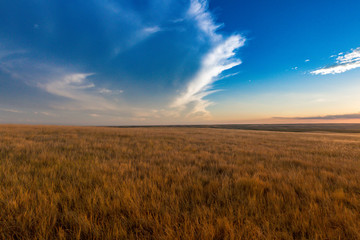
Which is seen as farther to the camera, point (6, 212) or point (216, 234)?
point (6, 212)

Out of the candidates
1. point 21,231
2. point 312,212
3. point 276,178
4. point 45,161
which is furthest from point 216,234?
point 45,161

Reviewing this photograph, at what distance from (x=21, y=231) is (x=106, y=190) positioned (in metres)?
1.02

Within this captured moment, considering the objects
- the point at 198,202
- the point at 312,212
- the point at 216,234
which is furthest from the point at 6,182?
the point at 312,212

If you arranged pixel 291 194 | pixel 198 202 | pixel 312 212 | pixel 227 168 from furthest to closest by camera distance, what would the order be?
1. pixel 227 168
2. pixel 291 194
3. pixel 198 202
4. pixel 312 212

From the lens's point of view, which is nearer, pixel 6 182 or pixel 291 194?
pixel 291 194

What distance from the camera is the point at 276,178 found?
3.25m

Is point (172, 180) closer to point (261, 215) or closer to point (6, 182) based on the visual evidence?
point (261, 215)

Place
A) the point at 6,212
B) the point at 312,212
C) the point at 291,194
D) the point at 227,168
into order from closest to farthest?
the point at 6,212 < the point at 312,212 < the point at 291,194 < the point at 227,168

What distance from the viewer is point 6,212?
1.75m

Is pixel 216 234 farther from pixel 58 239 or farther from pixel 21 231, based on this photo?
pixel 21 231

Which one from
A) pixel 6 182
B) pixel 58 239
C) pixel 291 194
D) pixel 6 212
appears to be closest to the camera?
pixel 58 239

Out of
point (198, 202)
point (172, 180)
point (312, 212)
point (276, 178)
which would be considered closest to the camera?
point (312, 212)

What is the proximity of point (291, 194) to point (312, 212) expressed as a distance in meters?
0.55

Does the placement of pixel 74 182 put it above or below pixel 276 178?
above
